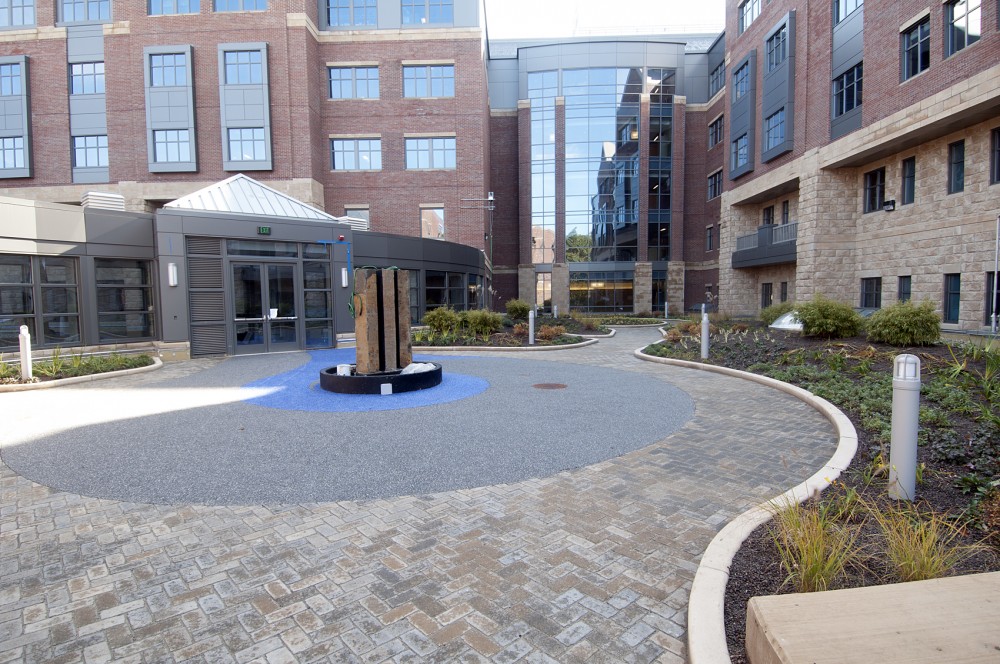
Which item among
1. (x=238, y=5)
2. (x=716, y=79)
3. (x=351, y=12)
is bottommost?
(x=238, y=5)

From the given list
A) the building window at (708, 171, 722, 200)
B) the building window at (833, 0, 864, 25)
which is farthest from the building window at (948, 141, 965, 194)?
the building window at (708, 171, 722, 200)

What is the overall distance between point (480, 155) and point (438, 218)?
4444 mm

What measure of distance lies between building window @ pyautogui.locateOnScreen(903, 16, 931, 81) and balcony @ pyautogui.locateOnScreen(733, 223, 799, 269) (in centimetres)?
854

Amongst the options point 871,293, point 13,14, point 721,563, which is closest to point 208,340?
point 721,563

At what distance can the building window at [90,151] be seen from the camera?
29.8m

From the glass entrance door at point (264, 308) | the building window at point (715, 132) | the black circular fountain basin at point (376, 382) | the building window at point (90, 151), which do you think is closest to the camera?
the black circular fountain basin at point (376, 382)

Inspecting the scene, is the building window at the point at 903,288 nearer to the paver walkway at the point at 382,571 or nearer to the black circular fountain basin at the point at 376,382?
the paver walkway at the point at 382,571

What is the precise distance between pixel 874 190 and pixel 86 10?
41.9 meters

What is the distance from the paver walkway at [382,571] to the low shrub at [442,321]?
1393 cm

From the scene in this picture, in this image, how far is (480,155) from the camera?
30.8 metres

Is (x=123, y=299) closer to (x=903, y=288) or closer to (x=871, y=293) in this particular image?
(x=903, y=288)

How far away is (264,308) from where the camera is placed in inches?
642

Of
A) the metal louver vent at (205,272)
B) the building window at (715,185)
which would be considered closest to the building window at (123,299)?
the metal louver vent at (205,272)

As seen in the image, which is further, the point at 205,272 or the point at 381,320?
the point at 205,272
